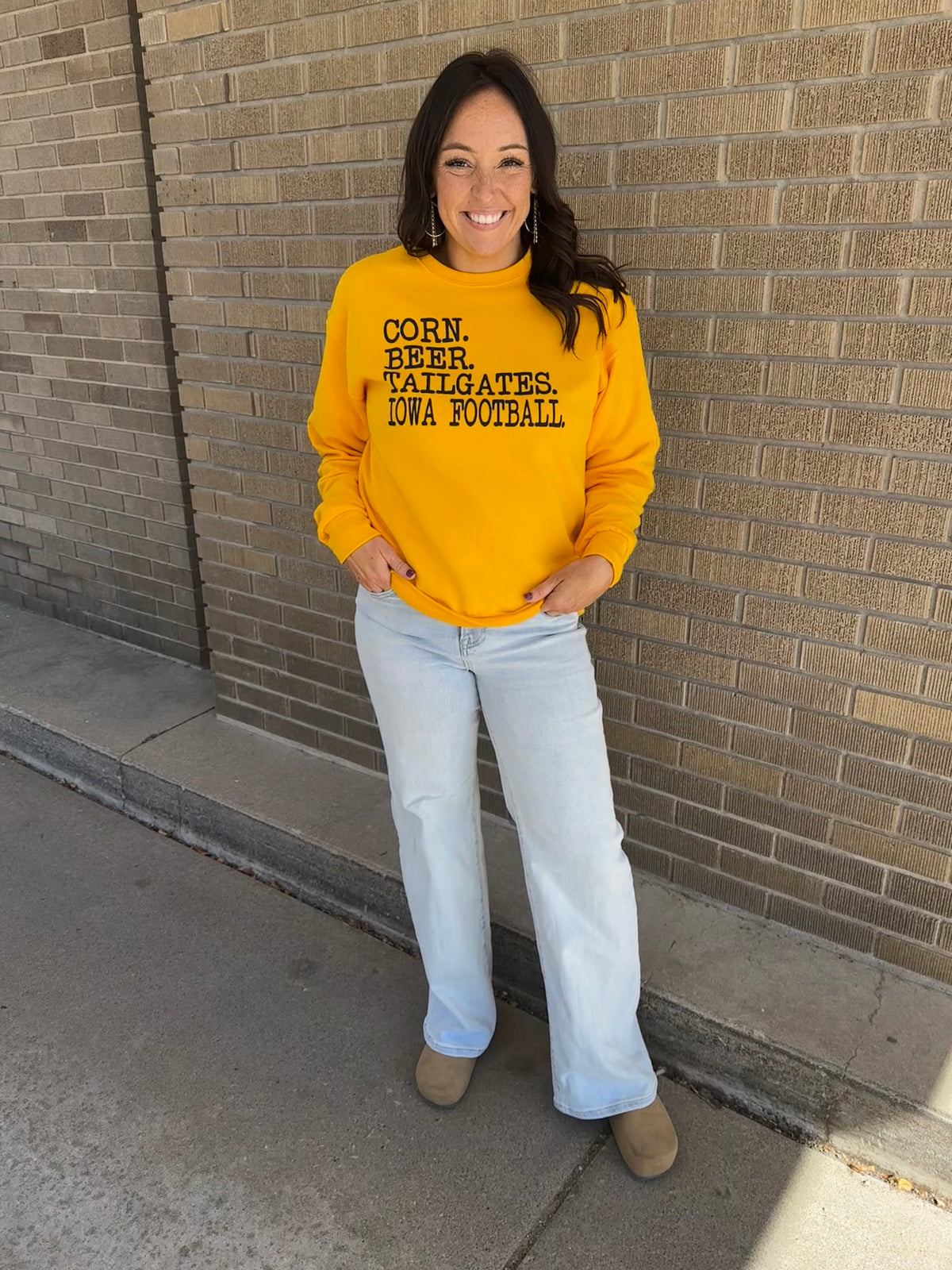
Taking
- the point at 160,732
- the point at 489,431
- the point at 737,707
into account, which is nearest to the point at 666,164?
the point at 489,431

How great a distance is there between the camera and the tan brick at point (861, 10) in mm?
2018

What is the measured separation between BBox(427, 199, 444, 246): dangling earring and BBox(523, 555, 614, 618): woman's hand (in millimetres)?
690

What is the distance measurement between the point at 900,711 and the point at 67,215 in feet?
12.2

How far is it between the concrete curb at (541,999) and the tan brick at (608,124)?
1951 millimetres

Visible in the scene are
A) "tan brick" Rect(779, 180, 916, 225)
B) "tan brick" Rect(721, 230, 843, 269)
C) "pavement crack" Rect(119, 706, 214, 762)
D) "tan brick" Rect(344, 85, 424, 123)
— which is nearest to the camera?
"tan brick" Rect(779, 180, 916, 225)

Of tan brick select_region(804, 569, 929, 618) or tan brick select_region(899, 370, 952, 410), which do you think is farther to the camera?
tan brick select_region(804, 569, 929, 618)

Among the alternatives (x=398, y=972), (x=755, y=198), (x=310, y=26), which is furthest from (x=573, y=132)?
(x=398, y=972)

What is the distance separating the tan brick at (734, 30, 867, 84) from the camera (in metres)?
2.11

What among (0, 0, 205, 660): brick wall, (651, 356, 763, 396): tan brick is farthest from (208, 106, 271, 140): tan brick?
(651, 356, 763, 396): tan brick

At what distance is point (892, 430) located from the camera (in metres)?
2.25

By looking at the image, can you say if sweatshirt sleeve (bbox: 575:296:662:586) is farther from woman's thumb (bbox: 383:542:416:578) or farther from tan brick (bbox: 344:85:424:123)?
tan brick (bbox: 344:85:424:123)

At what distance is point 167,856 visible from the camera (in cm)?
350

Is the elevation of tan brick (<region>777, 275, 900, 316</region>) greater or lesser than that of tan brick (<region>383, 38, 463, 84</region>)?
lesser

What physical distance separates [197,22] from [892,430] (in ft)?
7.93
